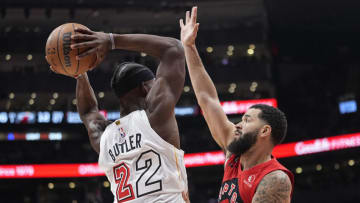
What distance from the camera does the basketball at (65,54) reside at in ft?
9.73

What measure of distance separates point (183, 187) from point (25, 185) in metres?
20.1

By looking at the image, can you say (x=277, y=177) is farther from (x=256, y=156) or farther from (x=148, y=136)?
(x=148, y=136)

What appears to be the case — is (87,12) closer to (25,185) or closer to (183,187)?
(25,185)

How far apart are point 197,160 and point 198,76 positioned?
47.5 ft

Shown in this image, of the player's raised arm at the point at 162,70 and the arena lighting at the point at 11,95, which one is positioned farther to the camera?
the arena lighting at the point at 11,95

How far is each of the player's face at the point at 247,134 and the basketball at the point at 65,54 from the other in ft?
3.31

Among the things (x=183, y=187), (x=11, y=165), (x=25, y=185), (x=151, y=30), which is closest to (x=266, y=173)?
(x=183, y=187)

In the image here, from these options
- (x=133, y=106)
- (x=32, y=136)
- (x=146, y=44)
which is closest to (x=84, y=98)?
(x=133, y=106)

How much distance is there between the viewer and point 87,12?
2008 cm

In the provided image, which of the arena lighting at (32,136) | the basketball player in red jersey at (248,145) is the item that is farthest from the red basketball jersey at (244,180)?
the arena lighting at (32,136)

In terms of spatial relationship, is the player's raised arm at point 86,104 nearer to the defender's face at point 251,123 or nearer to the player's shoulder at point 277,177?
the defender's face at point 251,123

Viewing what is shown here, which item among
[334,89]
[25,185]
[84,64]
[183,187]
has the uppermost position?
[84,64]

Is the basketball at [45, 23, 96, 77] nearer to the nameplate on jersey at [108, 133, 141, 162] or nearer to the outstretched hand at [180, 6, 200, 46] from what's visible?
the nameplate on jersey at [108, 133, 141, 162]

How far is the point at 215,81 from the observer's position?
2052 centimetres
